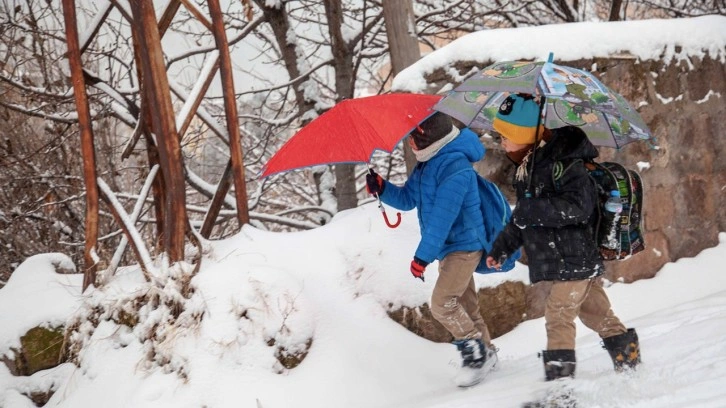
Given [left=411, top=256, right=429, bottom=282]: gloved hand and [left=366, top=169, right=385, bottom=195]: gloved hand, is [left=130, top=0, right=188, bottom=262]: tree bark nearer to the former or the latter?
[left=366, top=169, right=385, bottom=195]: gloved hand

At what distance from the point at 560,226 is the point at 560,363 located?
60cm

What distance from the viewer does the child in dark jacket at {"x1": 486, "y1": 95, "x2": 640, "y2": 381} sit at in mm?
2500

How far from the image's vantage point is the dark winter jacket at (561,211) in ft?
8.13

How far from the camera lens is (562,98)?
7.85 feet

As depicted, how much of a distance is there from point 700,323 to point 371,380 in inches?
70.9

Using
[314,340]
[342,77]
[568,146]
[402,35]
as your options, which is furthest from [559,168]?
[342,77]

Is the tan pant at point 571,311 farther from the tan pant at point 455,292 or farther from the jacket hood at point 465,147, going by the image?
the jacket hood at point 465,147

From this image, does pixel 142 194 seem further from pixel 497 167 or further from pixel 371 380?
pixel 497 167

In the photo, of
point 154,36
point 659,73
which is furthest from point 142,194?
point 659,73

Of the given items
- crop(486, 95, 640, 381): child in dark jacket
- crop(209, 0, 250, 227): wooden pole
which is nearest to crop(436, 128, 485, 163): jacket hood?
crop(486, 95, 640, 381): child in dark jacket

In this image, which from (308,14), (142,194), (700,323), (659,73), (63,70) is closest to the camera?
(700,323)

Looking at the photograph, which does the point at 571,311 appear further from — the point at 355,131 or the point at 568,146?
the point at 355,131

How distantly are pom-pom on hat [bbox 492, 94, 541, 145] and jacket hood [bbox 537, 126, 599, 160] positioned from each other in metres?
0.10

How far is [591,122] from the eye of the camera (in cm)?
277
